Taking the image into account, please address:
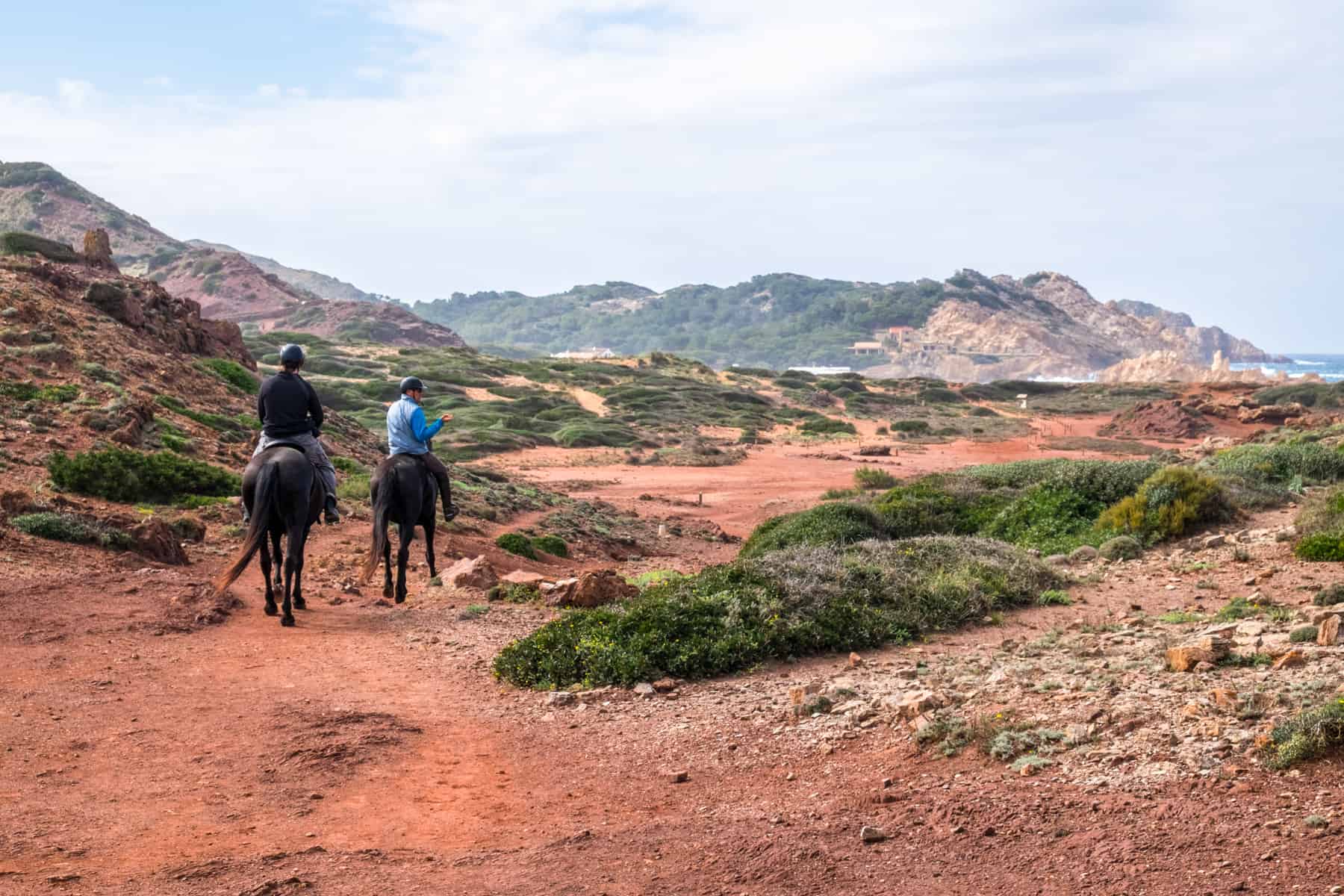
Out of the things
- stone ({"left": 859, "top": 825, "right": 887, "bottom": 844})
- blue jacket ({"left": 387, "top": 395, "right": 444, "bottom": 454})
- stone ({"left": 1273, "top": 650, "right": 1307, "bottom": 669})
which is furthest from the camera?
blue jacket ({"left": 387, "top": 395, "right": 444, "bottom": 454})

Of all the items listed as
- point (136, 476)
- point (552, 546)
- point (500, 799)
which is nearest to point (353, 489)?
point (552, 546)

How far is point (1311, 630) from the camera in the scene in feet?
26.0

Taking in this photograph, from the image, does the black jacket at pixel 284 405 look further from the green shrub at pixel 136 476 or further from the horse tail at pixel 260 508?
the green shrub at pixel 136 476

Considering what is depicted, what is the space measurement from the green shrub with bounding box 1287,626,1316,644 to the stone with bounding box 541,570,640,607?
6241 mm

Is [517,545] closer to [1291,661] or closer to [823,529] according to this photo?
[823,529]

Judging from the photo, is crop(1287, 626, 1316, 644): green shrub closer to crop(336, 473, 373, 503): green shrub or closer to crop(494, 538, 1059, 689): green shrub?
crop(494, 538, 1059, 689): green shrub

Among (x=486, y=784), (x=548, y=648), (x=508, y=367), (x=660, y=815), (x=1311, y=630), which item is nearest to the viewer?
(x=660, y=815)

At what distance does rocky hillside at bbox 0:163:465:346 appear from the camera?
103 metres

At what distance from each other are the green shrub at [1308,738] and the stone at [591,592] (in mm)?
7005

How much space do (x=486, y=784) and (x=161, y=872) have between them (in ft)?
6.59

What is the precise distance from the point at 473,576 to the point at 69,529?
4.63m

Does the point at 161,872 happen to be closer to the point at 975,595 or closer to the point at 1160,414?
the point at 975,595

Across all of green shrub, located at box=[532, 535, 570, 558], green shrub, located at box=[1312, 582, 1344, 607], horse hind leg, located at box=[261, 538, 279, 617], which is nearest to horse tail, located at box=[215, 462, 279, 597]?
horse hind leg, located at box=[261, 538, 279, 617]

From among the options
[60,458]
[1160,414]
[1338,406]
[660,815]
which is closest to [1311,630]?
[660,815]
